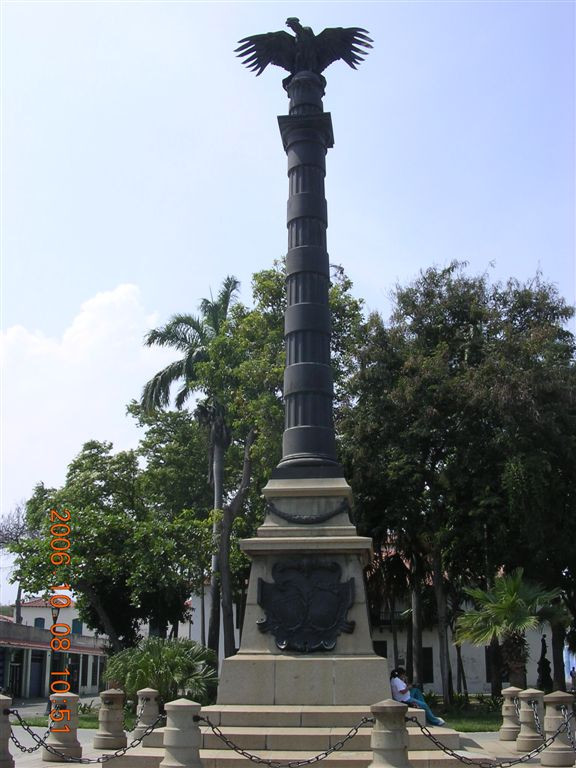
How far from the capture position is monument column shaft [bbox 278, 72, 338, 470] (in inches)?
631

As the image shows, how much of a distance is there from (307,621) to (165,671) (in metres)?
7.60

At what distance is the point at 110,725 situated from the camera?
15.8 meters

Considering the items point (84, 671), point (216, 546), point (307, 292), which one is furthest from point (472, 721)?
point (84, 671)

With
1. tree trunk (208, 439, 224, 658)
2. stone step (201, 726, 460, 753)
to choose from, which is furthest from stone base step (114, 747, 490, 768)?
tree trunk (208, 439, 224, 658)

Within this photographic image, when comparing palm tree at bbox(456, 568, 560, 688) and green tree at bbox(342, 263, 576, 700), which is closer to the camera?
palm tree at bbox(456, 568, 560, 688)

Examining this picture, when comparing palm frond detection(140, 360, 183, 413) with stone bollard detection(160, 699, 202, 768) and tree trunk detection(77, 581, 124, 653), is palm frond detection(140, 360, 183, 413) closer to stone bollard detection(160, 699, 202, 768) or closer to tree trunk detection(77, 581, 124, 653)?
tree trunk detection(77, 581, 124, 653)

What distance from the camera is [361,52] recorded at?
19.2 metres

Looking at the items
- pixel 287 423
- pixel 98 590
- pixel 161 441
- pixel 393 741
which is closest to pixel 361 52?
pixel 287 423

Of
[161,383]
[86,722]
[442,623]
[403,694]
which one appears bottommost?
[86,722]

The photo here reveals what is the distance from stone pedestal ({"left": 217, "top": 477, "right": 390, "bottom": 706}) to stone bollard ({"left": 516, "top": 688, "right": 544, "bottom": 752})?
3.64 m

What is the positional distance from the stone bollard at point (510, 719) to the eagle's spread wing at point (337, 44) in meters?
14.1

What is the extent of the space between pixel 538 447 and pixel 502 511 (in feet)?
7.27

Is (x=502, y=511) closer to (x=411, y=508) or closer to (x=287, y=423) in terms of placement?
(x=411, y=508)

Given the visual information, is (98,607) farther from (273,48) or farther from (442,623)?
(273,48)
